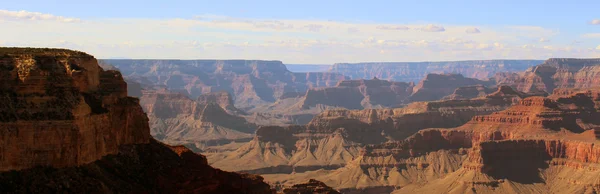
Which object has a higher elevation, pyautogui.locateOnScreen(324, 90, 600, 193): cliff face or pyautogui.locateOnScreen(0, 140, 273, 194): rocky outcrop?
pyautogui.locateOnScreen(0, 140, 273, 194): rocky outcrop

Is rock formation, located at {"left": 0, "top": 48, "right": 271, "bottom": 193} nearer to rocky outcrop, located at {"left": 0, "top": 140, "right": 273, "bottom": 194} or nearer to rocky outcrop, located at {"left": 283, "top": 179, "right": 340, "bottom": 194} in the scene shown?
rocky outcrop, located at {"left": 0, "top": 140, "right": 273, "bottom": 194}

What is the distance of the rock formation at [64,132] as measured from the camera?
4738cm

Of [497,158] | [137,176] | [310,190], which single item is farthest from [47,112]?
[497,158]

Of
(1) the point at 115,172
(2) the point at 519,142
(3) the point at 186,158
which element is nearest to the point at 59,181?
(1) the point at 115,172

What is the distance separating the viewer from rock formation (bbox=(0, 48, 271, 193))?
1865 inches

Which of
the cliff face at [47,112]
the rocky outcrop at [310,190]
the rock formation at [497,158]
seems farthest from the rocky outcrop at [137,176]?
the rock formation at [497,158]

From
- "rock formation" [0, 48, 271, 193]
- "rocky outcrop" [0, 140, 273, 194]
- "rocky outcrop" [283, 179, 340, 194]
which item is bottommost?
"rocky outcrop" [283, 179, 340, 194]

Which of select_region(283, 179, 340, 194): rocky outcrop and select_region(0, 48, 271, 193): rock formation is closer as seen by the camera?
select_region(0, 48, 271, 193): rock formation

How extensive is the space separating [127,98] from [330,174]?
110157 millimetres

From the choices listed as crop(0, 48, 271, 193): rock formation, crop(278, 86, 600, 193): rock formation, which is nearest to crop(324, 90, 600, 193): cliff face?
crop(278, 86, 600, 193): rock formation

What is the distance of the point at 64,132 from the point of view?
158ft

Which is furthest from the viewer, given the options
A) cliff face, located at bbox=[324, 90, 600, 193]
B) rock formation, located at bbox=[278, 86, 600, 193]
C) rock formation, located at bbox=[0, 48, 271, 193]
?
cliff face, located at bbox=[324, 90, 600, 193]

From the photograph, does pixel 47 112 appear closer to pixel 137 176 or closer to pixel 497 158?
pixel 137 176

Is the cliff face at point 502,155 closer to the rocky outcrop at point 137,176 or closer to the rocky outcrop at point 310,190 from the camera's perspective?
the rocky outcrop at point 310,190
